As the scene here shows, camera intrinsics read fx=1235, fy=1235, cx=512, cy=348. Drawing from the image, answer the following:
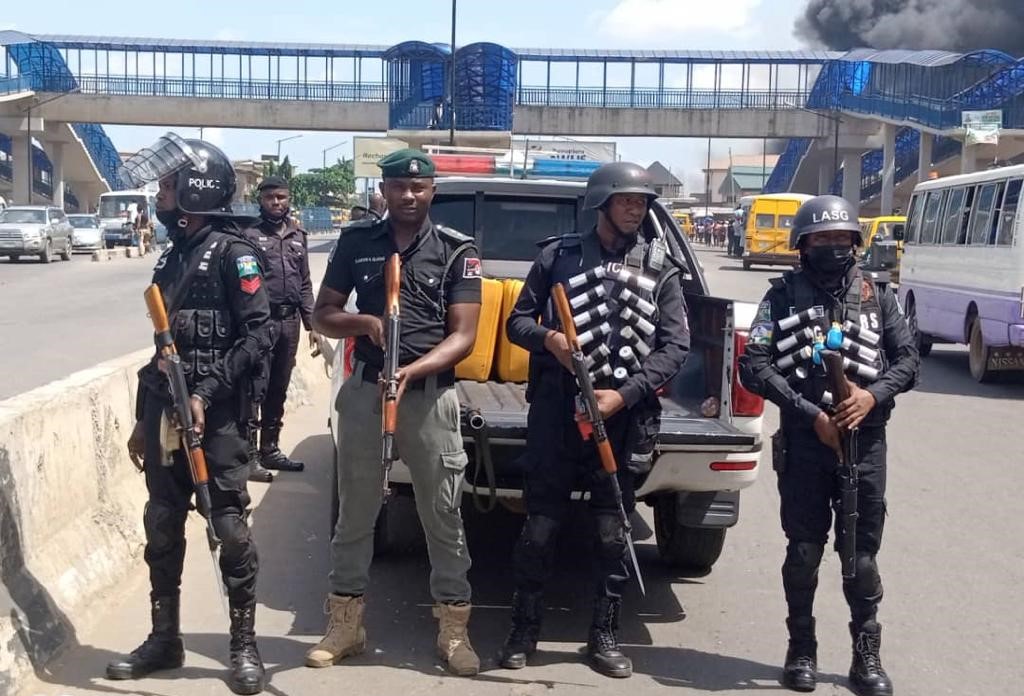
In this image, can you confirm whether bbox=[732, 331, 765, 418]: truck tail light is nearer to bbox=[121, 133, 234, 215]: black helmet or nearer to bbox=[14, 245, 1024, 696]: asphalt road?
Answer: bbox=[14, 245, 1024, 696]: asphalt road

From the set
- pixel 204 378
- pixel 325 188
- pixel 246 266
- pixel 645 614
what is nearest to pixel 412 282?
pixel 246 266

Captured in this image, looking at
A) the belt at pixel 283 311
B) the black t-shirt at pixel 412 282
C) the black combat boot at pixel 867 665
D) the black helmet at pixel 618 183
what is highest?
the black helmet at pixel 618 183

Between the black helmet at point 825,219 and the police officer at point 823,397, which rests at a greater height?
the black helmet at point 825,219

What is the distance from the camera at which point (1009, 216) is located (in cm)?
1333

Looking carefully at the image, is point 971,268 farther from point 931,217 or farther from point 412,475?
point 412,475

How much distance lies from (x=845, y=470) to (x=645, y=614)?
1.46m

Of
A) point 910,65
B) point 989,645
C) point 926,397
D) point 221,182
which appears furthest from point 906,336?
point 910,65

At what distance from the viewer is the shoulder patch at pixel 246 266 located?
4.53 meters

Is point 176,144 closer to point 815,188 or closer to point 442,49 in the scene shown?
point 442,49

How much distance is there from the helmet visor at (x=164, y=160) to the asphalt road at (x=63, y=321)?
6796 mm

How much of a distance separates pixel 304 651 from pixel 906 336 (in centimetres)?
270

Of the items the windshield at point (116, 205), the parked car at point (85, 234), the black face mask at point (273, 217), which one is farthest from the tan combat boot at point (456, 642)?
the windshield at point (116, 205)

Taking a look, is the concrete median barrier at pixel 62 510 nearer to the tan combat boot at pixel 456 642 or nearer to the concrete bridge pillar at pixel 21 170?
the tan combat boot at pixel 456 642

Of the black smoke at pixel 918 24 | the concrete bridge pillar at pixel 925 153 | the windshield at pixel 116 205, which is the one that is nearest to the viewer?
the concrete bridge pillar at pixel 925 153
